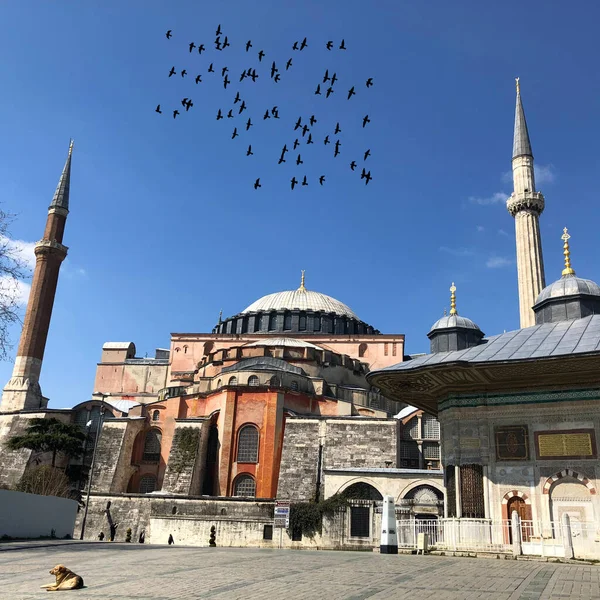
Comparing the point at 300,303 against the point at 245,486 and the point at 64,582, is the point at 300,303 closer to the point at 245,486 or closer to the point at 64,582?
the point at 245,486

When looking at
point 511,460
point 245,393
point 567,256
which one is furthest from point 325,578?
point 245,393

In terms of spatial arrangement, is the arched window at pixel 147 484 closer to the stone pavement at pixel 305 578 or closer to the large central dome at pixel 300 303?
the large central dome at pixel 300 303

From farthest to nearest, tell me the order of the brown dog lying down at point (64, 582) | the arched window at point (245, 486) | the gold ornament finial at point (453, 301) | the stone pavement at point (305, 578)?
1. the arched window at point (245, 486)
2. the gold ornament finial at point (453, 301)
3. the brown dog lying down at point (64, 582)
4. the stone pavement at point (305, 578)

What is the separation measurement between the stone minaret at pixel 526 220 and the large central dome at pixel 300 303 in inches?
709

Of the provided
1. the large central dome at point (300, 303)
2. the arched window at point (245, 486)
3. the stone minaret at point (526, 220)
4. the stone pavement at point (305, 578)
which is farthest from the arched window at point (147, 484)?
the stone pavement at point (305, 578)

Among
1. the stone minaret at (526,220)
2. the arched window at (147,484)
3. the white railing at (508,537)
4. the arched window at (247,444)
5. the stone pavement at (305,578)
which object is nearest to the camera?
the stone pavement at (305,578)

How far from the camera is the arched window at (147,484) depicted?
1320 inches

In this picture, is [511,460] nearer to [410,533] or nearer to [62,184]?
Answer: [410,533]

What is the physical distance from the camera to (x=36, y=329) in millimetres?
40281

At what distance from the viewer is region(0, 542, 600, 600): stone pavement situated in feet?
23.4

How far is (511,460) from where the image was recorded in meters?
13.9

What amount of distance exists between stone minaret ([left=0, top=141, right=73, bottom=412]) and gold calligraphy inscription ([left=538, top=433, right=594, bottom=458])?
34415mm

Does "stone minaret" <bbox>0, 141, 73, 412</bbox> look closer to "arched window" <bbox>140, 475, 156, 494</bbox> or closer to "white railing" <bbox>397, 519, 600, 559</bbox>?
"arched window" <bbox>140, 475, 156, 494</bbox>

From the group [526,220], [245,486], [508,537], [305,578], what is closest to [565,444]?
[508,537]
